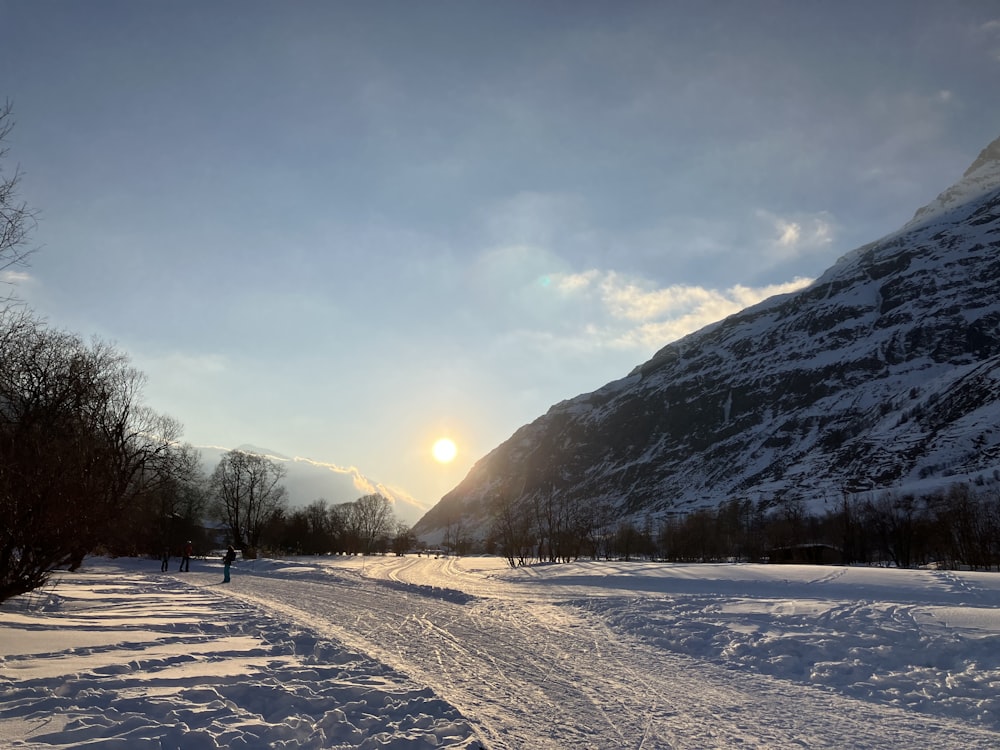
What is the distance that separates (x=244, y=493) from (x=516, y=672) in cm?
7223

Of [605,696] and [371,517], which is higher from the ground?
[605,696]

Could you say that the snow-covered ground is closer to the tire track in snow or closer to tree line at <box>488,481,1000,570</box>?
the tire track in snow

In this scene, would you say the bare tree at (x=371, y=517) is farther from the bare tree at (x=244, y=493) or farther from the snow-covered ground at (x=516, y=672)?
the snow-covered ground at (x=516, y=672)

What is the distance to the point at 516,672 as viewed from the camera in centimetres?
927

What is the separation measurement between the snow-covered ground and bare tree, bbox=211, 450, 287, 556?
58.9m

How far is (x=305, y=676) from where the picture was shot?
823 centimetres

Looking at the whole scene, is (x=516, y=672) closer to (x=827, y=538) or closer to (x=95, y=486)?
(x=95, y=486)

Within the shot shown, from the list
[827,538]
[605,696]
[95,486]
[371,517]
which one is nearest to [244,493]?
[371,517]

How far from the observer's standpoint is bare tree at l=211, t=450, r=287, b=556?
71.9 m

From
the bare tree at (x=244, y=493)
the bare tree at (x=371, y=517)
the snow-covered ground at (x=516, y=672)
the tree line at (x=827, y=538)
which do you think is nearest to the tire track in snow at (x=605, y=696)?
the snow-covered ground at (x=516, y=672)

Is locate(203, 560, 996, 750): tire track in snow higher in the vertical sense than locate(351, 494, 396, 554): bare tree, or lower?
higher

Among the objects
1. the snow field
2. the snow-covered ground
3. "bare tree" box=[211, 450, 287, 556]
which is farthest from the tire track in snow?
"bare tree" box=[211, 450, 287, 556]

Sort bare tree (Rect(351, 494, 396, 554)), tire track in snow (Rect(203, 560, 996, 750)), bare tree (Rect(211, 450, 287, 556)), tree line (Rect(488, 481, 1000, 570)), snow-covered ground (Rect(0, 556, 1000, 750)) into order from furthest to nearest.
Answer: bare tree (Rect(351, 494, 396, 554)) < bare tree (Rect(211, 450, 287, 556)) < tree line (Rect(488, 481, 1000, 570)) < tire track in snow (Rect(203, 560, 996, 750)) < snow-covered ground (Rect(0, 556, 1000, 750))

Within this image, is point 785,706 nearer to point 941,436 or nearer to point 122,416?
point 122,416
